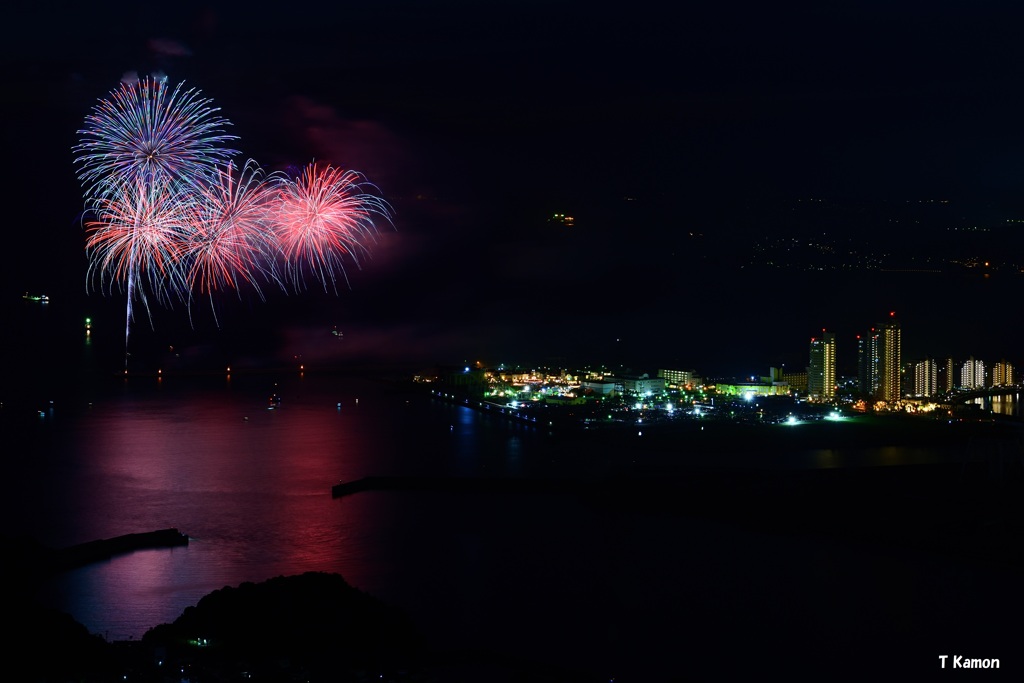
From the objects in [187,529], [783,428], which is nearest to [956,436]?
[783,428]

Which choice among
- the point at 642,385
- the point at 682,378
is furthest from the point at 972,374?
the point at 642,385

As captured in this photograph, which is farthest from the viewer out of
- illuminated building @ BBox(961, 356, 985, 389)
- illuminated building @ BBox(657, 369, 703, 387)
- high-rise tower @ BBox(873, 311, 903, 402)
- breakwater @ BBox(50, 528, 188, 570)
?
illuminated building @ BBox(961, 356, 985, 389)

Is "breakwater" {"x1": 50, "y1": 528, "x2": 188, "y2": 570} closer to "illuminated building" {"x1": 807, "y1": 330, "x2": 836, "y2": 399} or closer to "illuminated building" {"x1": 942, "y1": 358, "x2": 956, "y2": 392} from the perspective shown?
"illuminated building" {"x1": 807, "y1": 330, "x2": 836, "y2": 399}

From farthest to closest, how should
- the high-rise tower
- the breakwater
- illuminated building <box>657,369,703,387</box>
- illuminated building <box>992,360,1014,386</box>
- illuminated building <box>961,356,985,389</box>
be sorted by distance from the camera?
illuminated building <box>992,360,1014,386</box> → illuminated building <box>961,356,985,389</box> → illuminated building <box>657,369,703,387</box> → the high-rise tower → the breakwater

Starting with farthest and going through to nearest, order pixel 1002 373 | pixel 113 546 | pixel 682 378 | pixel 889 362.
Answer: pixel 1002 373 → pixel 682 378 → pixel 889 362 → pixel 113 546

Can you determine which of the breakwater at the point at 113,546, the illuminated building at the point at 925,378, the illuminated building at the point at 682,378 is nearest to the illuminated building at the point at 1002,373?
the illuminated building at the point at 925,378

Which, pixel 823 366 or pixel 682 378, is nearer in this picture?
pixel 823 366

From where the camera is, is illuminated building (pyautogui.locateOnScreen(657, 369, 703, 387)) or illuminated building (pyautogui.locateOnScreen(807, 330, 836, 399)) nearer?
illuminated building (pyautogui.locateOnScreen(807, 330, 836, 399))

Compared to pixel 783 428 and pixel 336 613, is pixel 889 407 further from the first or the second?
pixel 336 613

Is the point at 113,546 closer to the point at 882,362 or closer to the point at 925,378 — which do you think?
the point at 882,362

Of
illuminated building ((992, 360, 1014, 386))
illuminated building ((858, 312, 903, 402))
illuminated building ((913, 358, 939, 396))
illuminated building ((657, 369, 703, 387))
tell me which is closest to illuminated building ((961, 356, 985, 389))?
illuminated building ((992, 360, 1014, 386))
